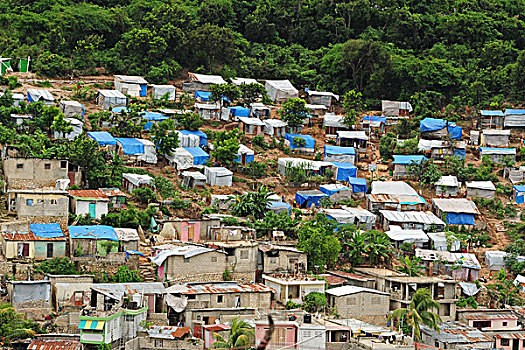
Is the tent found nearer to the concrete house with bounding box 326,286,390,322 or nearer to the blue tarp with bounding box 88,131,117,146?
the blue tarp with bounding box 88,131,117,146

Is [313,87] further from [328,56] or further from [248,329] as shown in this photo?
[248,329]

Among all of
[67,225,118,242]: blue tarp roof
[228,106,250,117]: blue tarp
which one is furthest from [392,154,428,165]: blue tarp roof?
[67,225,118,242]: blue tarp roof

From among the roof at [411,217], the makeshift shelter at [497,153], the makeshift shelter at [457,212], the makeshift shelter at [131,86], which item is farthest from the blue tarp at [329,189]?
the makeshift shelter at [131,86]

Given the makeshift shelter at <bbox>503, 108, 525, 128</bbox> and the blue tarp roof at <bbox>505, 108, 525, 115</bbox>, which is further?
the blue tarp roof at <bbox>505, 108, 525, 115</bbox>

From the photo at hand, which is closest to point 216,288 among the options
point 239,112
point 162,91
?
point 239,112

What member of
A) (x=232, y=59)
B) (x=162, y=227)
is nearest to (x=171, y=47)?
(x=232, y=59)

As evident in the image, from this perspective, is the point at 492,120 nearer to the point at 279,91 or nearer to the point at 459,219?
the point at 459,219

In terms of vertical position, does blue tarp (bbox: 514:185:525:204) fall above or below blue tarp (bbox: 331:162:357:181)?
below
